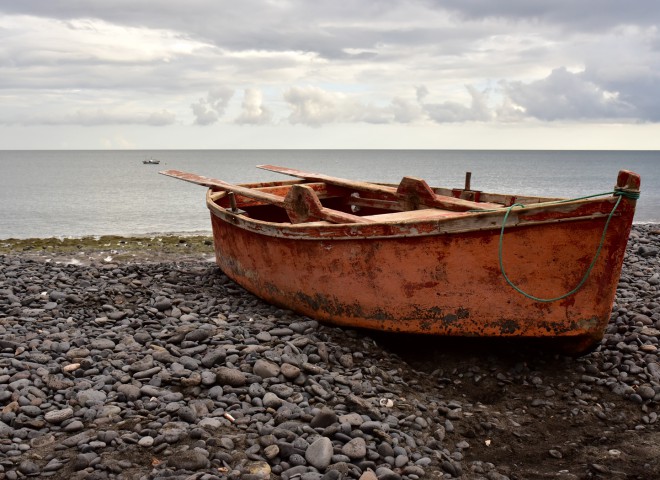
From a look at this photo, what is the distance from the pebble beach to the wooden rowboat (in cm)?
48

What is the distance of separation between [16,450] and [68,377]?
48.1 inches

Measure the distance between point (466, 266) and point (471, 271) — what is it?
7cm

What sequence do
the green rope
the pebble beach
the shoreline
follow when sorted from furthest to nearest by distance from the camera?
the shoreline
the green rope
the pebble beach

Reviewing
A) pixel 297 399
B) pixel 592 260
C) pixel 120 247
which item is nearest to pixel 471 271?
pixel 592 260

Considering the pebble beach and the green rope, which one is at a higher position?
the green rope

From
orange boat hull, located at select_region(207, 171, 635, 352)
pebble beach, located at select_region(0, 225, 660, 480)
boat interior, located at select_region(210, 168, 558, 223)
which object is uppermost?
boat interior, located at select_region(210, 168, 558, 223)

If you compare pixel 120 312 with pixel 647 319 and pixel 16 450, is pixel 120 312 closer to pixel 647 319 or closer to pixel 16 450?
pixel 16 450

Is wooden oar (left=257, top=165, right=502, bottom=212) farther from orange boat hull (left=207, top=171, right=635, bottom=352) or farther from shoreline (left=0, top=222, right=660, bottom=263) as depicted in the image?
shoreline (left=0, top=222, right=660, bottom=263)

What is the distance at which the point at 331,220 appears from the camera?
22.6ft

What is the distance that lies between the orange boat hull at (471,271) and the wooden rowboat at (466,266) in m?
0.01

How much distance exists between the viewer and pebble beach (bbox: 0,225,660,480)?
4.34 m

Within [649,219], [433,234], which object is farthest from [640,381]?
[649,219]

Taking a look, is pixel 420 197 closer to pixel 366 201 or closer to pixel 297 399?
pixel 366 201

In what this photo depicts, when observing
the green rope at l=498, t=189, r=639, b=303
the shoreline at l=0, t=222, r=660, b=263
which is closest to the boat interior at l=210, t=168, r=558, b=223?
the green rope at l=498, t=189, r=639, b=303
